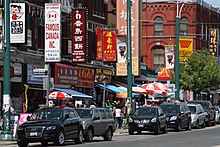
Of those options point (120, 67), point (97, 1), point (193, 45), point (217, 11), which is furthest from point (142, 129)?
point (217, 11)

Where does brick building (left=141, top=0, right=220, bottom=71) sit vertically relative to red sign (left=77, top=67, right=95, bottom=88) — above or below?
above

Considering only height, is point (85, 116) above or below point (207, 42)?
below

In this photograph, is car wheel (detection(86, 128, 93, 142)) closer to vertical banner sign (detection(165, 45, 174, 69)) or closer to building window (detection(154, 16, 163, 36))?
vertical banner sign (detection(165, 45, 174, 69))

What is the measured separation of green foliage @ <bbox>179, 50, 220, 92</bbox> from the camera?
223ft

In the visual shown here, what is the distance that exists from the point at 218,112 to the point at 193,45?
83.1ft

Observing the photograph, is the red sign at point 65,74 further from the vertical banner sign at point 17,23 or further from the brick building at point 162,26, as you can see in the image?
the brick building at point 162,26

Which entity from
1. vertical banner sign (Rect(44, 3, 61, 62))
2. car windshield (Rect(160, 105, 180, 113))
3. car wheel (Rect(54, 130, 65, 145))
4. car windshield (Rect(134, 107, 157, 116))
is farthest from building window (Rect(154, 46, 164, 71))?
car wheel (Rect(54, 130, 65, 145))

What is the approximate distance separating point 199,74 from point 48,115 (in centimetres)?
4072

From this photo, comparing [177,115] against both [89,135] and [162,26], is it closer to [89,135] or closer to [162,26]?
[89,135]

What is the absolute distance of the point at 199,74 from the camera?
2692 inches

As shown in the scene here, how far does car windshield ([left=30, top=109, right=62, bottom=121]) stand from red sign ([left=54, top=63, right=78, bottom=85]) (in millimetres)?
17723

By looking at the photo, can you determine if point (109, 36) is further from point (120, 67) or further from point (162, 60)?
point (162, 60)

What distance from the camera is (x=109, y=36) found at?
51.8m

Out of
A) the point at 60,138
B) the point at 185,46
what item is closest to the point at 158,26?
the point at 185,46
